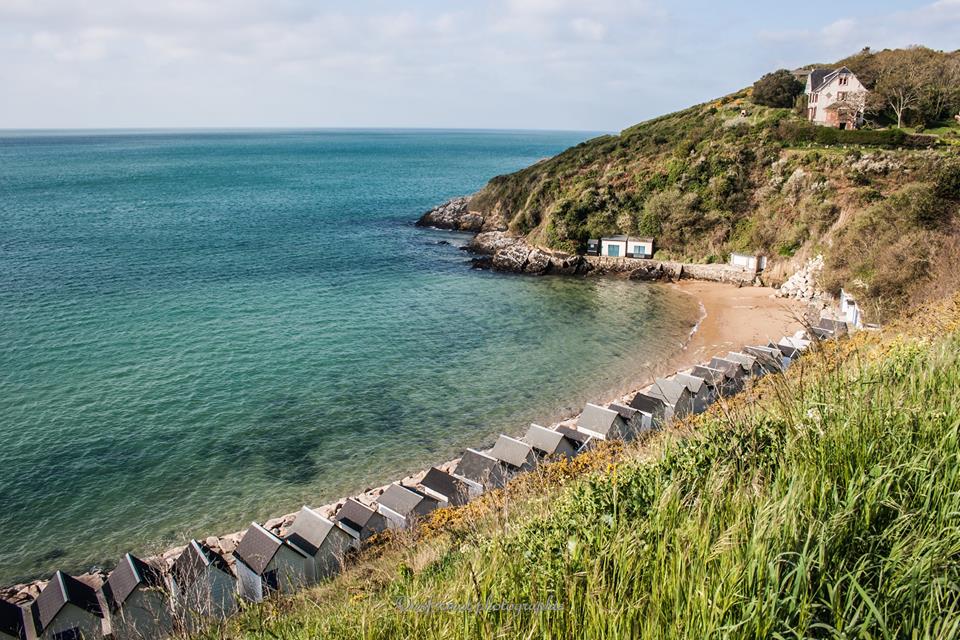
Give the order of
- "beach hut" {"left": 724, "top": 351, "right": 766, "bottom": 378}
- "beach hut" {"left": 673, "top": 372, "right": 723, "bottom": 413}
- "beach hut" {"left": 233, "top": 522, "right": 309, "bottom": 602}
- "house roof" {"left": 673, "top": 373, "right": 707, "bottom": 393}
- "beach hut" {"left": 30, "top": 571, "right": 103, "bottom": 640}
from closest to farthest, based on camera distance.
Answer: "beach hut" {"left": 30, "top": 571, "right": 103, "bottom": 640} → "beach hut" {"left": 233, "top": 522, "right": 309, "bottom": 602} → "beach hut" {"left": 673, "top": 372, "right": 723, "bottom": 413} → "house roof" {"left": 673, "top": 373, "right": 707, "bottom": 393} → "beach hut" {"left": 724, "top": 351, "right": 766, "bottom": 378}

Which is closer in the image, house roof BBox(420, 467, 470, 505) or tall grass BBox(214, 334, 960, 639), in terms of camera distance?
→ tall grass BBox(214, 334, 960, 639)

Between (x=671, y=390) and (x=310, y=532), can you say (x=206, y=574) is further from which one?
(x=671, y=390)

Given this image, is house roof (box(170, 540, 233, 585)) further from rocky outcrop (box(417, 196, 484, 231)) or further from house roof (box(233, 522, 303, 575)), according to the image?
rocky outcrop (box(417, 196, 484, 231))

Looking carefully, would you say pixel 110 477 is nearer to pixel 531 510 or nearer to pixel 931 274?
pixel 531 510

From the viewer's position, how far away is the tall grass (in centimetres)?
388

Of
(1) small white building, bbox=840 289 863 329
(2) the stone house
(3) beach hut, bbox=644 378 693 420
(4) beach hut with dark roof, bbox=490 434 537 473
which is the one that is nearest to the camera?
(4) beach hut with dark roof, bbox=490 434 537 473

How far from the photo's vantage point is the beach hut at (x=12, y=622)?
41.2 ft

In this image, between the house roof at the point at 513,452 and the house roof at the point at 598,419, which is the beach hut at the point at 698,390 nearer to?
the house roof at the point at 598,419

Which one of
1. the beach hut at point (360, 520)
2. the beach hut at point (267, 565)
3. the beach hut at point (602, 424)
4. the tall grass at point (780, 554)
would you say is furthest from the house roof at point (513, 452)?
the tall grass at point (780, 554)

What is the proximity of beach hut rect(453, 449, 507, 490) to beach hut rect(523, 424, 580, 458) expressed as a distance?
1.51 m

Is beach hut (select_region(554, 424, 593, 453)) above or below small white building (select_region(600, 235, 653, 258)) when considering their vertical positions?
below

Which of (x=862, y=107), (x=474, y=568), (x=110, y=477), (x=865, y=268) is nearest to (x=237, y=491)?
(x=110, y=477)

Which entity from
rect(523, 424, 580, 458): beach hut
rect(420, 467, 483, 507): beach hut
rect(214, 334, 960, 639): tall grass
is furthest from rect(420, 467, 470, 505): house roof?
rect(214, 334, 960, 639): tall grass

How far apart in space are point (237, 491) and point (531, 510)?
14.0 m
